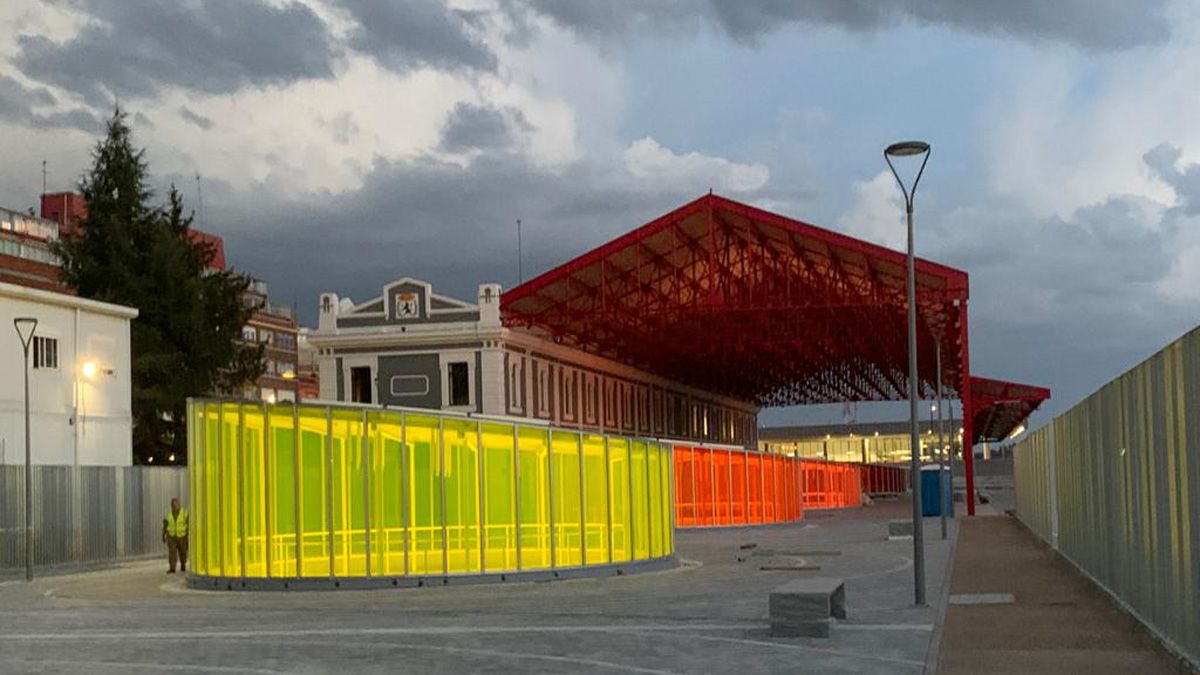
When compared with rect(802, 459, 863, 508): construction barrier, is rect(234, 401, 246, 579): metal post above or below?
above

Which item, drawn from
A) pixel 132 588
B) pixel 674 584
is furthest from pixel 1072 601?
pixel 132 588

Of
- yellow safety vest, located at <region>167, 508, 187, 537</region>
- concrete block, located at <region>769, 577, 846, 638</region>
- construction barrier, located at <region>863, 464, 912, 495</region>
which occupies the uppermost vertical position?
yellow safety vest, located at <region>167, 508, 187, 537</region>

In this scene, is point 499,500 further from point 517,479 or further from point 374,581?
point 374,581

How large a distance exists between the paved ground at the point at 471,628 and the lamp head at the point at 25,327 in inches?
209

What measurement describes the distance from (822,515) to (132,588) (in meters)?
47.7

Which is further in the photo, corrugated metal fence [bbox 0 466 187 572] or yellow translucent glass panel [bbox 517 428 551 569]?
corrugated metal fence [bbox 0 466 187 572]

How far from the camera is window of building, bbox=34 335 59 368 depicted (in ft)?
151

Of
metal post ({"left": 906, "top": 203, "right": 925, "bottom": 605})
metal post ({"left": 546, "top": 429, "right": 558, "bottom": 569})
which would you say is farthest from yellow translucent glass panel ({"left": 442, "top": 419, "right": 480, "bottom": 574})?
metal post ({"left": 906, "top": 203, "right": 925, "bottom": 605})

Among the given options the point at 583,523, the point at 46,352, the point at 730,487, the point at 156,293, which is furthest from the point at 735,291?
the point at 583,523

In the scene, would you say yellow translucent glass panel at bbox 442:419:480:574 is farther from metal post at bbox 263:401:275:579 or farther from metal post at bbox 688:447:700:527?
metal post at bbox 688:447:700:527

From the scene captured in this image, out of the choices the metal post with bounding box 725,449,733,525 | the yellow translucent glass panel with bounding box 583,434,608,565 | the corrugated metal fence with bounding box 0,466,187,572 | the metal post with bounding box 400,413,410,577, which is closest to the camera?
the metal post with bounding box 400,413,410,577

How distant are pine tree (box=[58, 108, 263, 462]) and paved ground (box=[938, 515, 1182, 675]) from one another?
138ft

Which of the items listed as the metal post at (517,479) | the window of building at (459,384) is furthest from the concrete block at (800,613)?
the window of building at (459,384)

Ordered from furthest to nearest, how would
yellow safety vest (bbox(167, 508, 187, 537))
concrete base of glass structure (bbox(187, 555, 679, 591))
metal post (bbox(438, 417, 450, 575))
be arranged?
yellow safety vest (bbox(167, 508, 187, 537)), metal post (bbox(438, 417, 450, 575)), concrete base of glass structure (bbox(187, 555, 679, 591))
